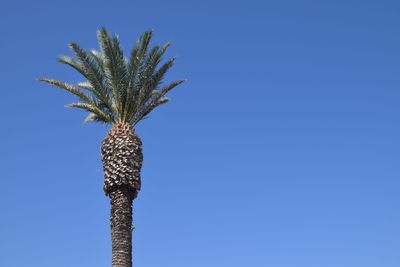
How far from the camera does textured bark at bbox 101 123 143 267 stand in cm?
2355

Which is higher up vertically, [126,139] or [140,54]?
[140,54]

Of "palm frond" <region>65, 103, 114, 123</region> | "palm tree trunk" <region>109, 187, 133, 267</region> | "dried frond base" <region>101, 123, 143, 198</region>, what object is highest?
"palm frond" <region>65, 103, 114, 123</region>

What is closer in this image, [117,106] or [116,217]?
[116,217]

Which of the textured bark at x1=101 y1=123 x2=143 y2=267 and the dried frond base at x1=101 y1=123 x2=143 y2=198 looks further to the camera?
the dried frond base at x1=101 y1=123 x2=143 y2=198

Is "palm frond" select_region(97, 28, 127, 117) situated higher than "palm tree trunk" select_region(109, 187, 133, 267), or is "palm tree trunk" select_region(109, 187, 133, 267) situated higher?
"palm frond" select_region(97, 28, 127, 117)

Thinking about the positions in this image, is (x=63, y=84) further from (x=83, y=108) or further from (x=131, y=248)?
(x=131, y=248)

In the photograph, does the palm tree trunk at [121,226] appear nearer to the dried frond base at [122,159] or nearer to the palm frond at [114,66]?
the dried frond base at [122,159]

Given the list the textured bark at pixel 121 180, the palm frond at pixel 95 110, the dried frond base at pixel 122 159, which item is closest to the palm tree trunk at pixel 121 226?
the textured bark at pixel 121 180

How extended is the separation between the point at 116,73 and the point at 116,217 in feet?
18.1

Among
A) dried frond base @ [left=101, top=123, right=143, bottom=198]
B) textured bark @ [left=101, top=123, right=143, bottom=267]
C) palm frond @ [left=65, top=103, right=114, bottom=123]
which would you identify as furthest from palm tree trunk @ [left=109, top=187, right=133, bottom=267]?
palm frond @ [left=65, top=103, right=114, bottom=123]

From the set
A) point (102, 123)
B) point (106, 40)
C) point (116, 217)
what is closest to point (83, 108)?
point (102, 123)

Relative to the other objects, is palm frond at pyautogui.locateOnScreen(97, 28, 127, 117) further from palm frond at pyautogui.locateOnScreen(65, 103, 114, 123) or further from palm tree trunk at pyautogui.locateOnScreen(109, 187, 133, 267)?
palm tree trunk at pyautogui.locateOnScreen(109, 187, 133, 267)

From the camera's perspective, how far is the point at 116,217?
2388cm

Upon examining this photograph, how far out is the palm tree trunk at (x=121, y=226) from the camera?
76.5ft
